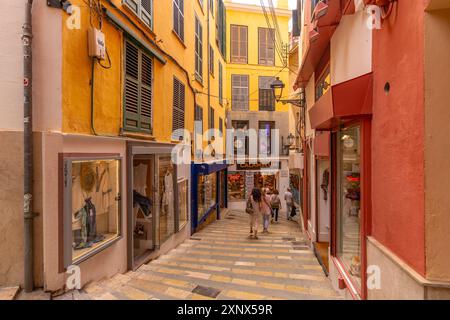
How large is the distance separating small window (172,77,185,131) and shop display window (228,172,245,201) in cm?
1204

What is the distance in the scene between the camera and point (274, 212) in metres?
14.9

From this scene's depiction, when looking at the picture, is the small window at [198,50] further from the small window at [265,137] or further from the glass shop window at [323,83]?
the small window at [265,137]

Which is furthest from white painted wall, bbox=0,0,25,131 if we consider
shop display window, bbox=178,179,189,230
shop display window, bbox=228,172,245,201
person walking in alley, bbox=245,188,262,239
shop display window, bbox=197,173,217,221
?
shop display window, bbox=228,172,245,201

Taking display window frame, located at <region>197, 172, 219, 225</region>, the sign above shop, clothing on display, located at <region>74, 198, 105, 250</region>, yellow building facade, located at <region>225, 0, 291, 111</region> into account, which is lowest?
display window frame, located at <region>197, 172, 219, 225</region>

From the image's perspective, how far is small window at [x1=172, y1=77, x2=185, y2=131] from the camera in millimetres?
8609

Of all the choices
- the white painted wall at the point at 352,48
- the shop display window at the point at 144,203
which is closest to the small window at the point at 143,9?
the shop display window at the point at 144,203

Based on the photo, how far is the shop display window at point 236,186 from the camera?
21.0 metres

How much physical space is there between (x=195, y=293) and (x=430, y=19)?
4.41 meters

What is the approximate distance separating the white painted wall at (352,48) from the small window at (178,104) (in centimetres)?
463

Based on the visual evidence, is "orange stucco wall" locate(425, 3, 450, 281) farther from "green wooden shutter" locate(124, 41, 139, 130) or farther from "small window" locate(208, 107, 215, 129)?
"small window" locate(208, 107, 215, 129)

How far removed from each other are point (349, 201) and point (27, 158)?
4.94m

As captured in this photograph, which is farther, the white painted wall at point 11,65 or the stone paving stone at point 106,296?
the stone paving stone at point 106,296

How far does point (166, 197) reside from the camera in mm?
7930

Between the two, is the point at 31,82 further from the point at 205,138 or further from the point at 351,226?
the point at 205,138
